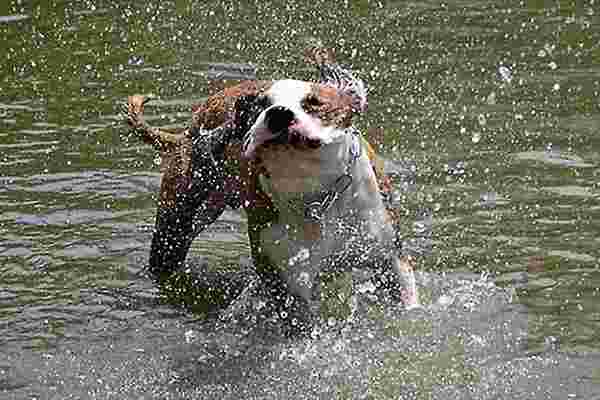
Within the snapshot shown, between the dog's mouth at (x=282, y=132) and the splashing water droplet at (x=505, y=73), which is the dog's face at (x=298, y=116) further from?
the splashing water droplet at (x=505, y=73)

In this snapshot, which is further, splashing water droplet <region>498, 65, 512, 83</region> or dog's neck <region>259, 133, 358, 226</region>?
splashing water droplet <region>498, 65, 512, 83</region>

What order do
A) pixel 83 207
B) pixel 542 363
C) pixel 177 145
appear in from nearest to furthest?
pixel 542 363, pixel 177 145, pixel 83 207

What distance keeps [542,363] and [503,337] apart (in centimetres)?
35

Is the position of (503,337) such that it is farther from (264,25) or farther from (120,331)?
(264,25)

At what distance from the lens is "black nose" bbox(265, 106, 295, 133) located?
4961mm

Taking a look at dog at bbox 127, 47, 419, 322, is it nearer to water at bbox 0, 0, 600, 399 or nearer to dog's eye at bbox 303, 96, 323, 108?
dog's eye at bbox 303, 96, 323, 108

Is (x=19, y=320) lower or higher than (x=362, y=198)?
lower

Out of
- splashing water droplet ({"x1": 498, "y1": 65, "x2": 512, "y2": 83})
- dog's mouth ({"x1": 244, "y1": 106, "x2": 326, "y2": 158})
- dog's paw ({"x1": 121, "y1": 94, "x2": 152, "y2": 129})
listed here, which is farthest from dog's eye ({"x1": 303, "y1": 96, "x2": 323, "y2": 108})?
splashing water droplet ({"x1": 498, "y1": 65, "x2": 512, "y2": 83})

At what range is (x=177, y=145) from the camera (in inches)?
273

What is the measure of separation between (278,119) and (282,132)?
6cm

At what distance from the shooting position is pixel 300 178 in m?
5.26

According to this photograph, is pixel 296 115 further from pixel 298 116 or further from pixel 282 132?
pixel 282 132

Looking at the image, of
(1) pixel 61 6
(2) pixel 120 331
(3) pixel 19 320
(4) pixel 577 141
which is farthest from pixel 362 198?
(1) pixel 61 6

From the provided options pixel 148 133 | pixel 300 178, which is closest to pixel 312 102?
pixel 300 178
